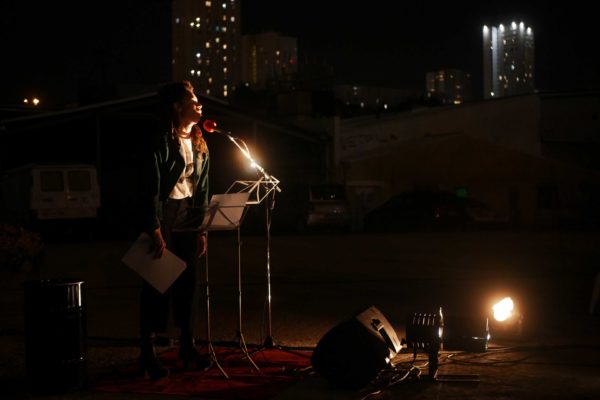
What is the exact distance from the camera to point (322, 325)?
26.9 feet

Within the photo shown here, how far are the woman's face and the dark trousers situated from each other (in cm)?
62

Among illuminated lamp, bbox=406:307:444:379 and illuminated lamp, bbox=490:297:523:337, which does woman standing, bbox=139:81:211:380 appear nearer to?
illuminated lamp, bbox=406:307:444:379

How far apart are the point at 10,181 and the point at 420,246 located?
14.6m

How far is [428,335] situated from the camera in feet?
19.2

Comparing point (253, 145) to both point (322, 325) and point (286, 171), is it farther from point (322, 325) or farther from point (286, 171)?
point (322, 325)

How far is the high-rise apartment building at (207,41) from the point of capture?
158 m

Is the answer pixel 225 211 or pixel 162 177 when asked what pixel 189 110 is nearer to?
pixel 162 177

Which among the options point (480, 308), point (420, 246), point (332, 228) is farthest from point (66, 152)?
point (480, 308)

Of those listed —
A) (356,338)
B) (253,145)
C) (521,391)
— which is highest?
(253,145)

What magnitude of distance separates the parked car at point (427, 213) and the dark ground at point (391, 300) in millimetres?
4583

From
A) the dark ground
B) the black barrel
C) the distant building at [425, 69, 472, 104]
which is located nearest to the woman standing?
the black barrel

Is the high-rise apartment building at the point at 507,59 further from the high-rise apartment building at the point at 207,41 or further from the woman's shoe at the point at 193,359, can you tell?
the high-rise apartment building at the point at 207,41

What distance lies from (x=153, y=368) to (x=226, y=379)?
1.78ft

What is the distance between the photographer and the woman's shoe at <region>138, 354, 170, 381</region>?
5.79 meters
